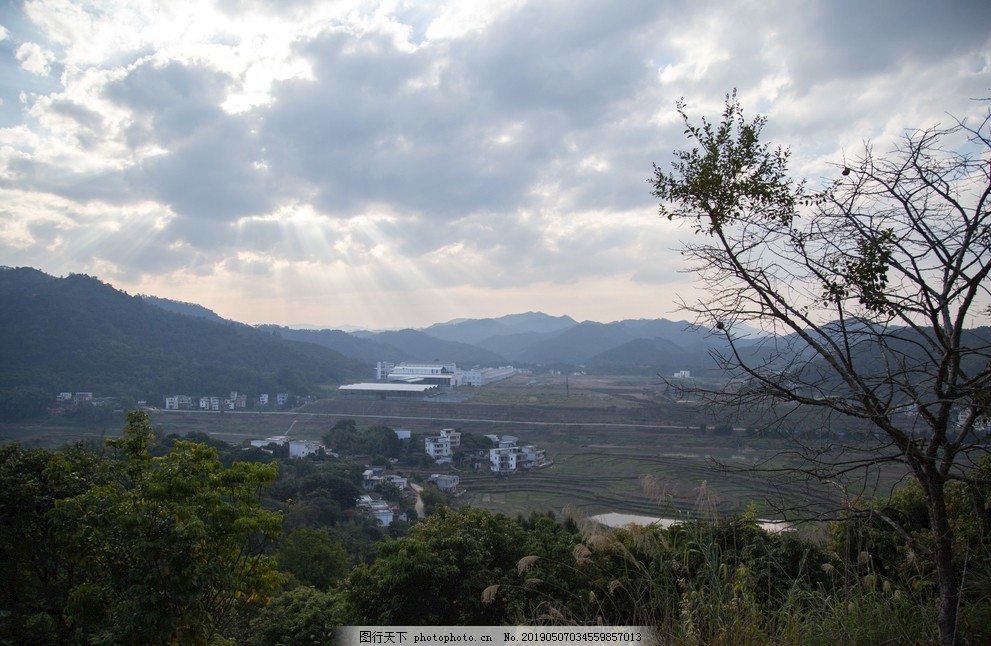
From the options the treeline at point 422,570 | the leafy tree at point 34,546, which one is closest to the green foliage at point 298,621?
the treeline at point 422,570

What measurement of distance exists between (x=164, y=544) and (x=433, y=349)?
8495 cm

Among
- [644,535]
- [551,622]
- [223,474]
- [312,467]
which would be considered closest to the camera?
[551,622]

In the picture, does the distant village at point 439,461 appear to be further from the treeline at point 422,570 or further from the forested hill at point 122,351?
the forested hill at point 122,351

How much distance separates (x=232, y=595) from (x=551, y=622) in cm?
247

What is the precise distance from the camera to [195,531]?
126 inches

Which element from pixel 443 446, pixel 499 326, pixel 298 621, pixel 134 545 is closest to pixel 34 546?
pixel 134 545

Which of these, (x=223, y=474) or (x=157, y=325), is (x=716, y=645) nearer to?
(x=223, y=474)

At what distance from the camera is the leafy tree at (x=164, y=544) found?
10.3 feet

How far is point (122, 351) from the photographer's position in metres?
38.2

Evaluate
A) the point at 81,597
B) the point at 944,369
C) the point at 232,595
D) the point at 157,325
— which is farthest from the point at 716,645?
the point at 157,325

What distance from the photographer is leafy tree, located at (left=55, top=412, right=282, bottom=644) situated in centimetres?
313

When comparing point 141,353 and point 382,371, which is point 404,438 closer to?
point 141,353

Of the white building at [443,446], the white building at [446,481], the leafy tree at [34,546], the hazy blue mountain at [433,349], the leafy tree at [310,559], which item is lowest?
the white building at [446,481]

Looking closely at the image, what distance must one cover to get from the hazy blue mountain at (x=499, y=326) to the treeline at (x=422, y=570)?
11622 cm
